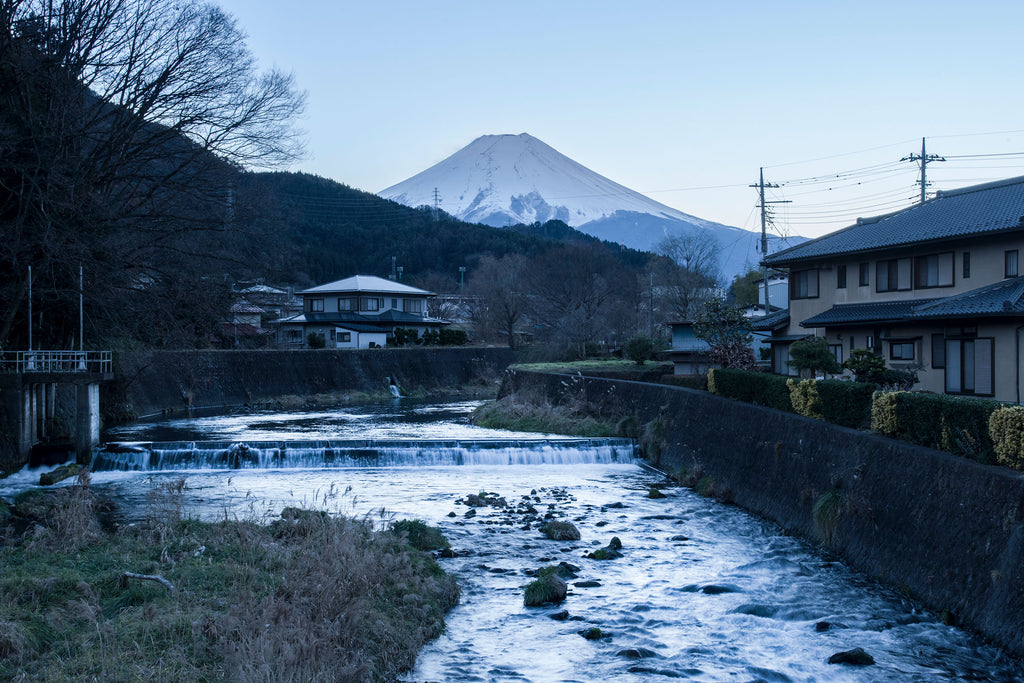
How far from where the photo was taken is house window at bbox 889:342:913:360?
19844 mm

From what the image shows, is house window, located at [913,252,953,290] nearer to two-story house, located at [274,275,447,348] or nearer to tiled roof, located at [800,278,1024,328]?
tiled roof, located at [800,278,1024,328]

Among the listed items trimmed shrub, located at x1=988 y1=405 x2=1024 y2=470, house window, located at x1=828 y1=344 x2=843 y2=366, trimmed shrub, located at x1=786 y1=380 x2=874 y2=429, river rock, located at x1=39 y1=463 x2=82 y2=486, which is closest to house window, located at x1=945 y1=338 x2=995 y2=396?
house window, located at x1=828 y1=344 x2=843 y2=366

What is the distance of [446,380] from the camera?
150 feet

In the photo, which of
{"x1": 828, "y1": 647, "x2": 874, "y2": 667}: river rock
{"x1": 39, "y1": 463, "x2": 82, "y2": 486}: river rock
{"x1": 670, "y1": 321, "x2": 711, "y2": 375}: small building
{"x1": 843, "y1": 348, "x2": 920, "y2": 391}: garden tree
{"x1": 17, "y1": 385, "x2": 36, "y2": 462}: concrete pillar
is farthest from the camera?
{"x1": 670, "y1": 321, "x2": 711, "y2": 375}: small building

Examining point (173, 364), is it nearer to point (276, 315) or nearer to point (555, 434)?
point (555, 434)

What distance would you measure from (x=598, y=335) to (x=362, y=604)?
41882 mm

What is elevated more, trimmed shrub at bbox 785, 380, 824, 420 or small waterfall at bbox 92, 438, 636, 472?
trimmed shrub at bbox 785, 380, 824, 420

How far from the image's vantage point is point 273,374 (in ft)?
127

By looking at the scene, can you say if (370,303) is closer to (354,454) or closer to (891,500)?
(354,454)

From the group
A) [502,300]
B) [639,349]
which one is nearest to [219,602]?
[639,349]

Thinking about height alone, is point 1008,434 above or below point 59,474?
above

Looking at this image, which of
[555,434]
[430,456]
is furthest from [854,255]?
[430,456]

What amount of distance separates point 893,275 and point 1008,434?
1452 centimetres

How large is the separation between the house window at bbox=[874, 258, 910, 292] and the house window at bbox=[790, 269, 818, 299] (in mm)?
2691
